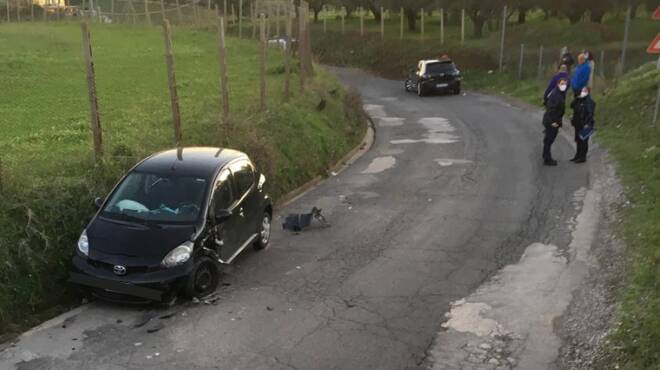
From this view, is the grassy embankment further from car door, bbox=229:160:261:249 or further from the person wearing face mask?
car door, bbox=229:160:261:249

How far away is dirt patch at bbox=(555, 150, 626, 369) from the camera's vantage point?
21.0 ft

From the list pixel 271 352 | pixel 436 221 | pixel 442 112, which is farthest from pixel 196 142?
pixel 442 112

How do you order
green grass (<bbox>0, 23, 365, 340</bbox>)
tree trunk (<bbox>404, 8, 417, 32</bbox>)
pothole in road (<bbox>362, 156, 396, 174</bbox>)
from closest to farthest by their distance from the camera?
green grass (<bbox>0, 23, 365, 340</bbox>) < pothole in road (<bbox>362, 156, 396, 174</bbox>) < tree trunk (<bbox>404, 8, 417, 32</bbox>)

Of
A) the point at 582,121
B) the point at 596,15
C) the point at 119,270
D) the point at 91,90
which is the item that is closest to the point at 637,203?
the point at 582,121

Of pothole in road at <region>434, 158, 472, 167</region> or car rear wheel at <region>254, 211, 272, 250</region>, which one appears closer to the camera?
car rear wheel at <region>254, 211, 272, 250</region>

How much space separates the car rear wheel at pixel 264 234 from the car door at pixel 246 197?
0.21 metres

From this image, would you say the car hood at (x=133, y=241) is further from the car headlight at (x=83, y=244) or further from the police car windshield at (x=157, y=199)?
the police car windshield at (x=157, y=199)

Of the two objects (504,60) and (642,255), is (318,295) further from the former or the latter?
(504,60)

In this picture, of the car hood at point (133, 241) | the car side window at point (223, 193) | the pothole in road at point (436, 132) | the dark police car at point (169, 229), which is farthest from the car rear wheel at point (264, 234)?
the pothole in road at point (436, 132)

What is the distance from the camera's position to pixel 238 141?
40.1 feet

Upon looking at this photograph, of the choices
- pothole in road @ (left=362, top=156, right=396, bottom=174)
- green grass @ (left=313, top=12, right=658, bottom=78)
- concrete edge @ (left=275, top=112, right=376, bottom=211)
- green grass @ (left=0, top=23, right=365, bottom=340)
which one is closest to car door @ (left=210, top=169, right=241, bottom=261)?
green grass @ (left=0, top=23, right=365, bottom=340)

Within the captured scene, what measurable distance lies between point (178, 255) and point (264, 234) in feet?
8.06

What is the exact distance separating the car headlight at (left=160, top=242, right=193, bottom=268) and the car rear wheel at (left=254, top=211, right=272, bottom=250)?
82.2 inches

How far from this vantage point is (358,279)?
859cm
